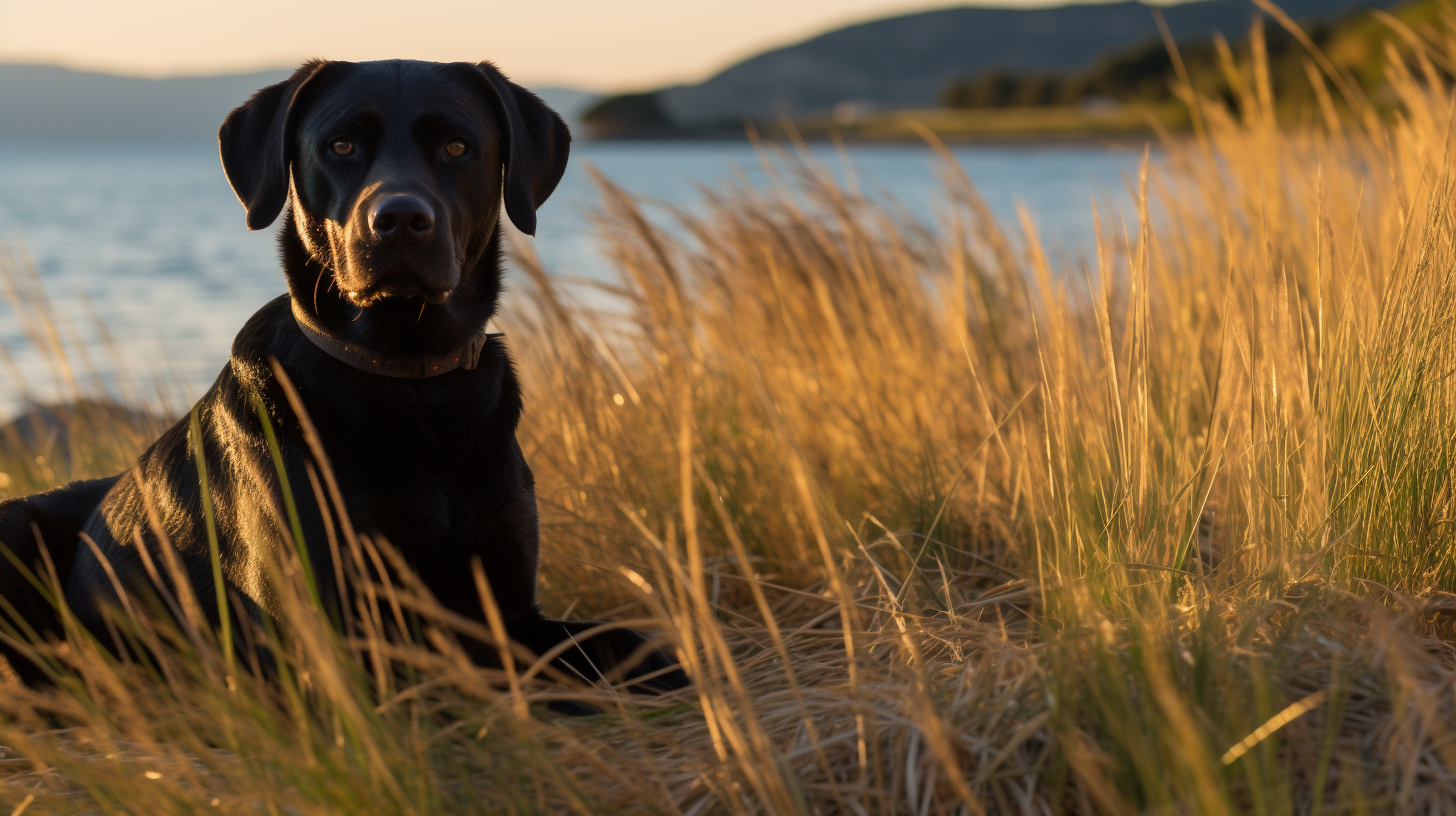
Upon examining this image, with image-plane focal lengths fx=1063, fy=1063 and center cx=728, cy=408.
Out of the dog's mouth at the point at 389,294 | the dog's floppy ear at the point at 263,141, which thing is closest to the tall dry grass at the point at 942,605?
the dog's mouth at the point at 389,294

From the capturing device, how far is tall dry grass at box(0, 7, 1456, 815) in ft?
4.29

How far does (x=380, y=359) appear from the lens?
2.12 meters

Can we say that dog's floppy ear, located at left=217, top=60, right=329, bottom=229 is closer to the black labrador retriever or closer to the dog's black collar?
the black labrador retriever

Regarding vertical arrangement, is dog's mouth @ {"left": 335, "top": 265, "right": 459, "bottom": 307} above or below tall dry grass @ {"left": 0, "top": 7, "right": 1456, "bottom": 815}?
above

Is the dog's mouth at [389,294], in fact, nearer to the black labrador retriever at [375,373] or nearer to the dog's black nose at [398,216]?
the black labrador retriever at [375,373]

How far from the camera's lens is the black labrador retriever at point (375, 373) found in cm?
203

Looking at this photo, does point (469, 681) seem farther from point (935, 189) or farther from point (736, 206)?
point (935, 189)

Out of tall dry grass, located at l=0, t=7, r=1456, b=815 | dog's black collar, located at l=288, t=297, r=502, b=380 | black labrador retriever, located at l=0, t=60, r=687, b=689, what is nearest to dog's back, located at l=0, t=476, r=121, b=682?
black labrador retriever, located at l=0, t=60, r=687, b=689

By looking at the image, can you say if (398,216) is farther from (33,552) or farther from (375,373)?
(33,552)

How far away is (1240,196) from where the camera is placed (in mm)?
3871

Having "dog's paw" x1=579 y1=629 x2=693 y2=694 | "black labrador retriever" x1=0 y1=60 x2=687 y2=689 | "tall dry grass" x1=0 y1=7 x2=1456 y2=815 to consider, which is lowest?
"dog's paw" x1=579 y1=629 x2=693 y2=694

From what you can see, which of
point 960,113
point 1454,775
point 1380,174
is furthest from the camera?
point 960,113

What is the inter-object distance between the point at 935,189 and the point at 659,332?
1.65 metres

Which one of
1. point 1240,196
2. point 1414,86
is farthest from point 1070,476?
point 1240,196
